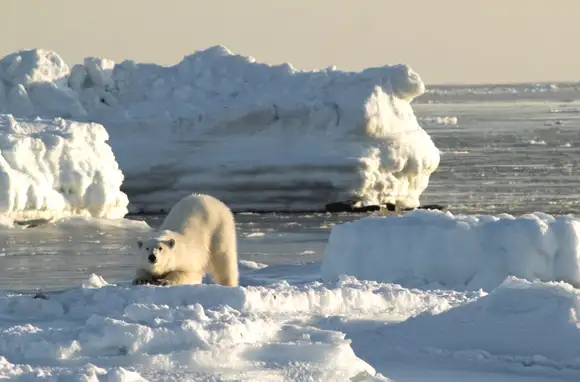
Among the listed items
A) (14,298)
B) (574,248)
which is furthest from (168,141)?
(14,298)

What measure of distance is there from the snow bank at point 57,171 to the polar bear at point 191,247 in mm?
7000

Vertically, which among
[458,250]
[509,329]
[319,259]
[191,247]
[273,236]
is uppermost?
[191,247]

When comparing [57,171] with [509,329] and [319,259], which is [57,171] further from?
[509,329]

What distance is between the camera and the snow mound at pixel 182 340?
16.6 feet

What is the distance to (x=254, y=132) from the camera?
20.5 metres

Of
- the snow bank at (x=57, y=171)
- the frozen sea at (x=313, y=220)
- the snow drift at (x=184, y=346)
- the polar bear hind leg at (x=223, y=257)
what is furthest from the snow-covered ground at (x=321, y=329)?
the snow bank at (x=57, y=171)

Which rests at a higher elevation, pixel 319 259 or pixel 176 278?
pixel 176 278

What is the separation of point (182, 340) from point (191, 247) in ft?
10.3

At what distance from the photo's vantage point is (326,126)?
66.5 feet

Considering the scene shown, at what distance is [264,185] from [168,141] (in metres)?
1.78

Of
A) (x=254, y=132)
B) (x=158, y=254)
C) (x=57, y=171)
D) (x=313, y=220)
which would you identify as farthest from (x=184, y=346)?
(x=254, y=132)

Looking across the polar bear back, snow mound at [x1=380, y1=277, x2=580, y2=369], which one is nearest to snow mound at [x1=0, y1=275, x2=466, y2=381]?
snow mound at [x1=380, y1=277, x2=580, y2=369]

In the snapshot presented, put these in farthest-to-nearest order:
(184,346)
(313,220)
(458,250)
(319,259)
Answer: (313,220), (319,259), (458,250), (184,346)

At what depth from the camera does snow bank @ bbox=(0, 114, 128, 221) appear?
619 inches
